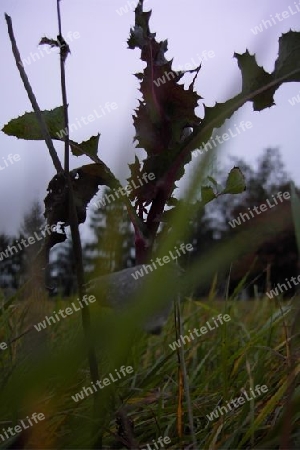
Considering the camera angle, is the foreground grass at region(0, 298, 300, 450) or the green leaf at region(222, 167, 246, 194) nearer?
the foreground grass at region(0, 298, 300, 450)

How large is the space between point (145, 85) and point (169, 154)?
12 centimetres

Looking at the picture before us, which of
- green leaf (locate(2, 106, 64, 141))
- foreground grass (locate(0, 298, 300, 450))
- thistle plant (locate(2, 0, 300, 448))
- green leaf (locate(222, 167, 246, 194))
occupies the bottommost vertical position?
foreground grass (locate(0, 298, 300, 450))

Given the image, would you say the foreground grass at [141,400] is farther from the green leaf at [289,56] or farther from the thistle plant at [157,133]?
the green leaf at [289,56]

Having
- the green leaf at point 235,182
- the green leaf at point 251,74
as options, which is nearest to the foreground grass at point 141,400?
the green leaf at point 235,182

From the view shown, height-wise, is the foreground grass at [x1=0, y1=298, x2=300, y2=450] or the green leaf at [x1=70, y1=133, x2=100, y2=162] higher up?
the green leaf at [x1=70, y1=133, x2=100, y2=162]

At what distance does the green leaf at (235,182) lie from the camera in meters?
0.77

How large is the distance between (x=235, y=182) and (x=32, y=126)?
311 millimetres

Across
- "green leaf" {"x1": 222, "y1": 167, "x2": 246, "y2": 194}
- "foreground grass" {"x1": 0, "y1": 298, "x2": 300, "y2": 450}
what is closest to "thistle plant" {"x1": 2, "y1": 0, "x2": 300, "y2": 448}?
"green leaf" {"x1": 222, "y1": 167, "x2": 246, "y2": 194}

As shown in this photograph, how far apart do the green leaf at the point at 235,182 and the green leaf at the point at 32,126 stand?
26 centimetres

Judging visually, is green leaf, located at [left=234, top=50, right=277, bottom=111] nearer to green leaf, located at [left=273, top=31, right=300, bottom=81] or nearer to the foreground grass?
green leaf, located at [left=273, top=31, right=300, bottom=81]

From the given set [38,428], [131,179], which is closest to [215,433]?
[38,428]

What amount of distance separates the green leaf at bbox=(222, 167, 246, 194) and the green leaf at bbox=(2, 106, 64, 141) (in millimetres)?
264

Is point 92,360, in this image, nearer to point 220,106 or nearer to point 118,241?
point 118,241

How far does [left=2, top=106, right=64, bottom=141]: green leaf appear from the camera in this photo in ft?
2.54
